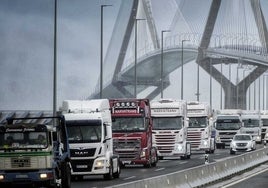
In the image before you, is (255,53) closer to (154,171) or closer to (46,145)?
(154,171)

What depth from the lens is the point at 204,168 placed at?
31344 millimetres

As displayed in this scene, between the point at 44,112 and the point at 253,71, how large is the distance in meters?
108

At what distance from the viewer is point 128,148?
138 ft

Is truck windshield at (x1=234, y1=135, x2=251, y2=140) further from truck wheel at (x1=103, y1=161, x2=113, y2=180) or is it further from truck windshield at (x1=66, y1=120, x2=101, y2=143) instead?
truck windshield at (x1=66, y1=120, x2=101, y2=143)

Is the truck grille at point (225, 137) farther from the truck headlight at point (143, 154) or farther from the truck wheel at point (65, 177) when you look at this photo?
the truck wheel at point (65, 177)

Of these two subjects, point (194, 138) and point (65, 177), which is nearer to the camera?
point (65, 177)

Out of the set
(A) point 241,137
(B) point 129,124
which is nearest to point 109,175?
(B) point 129,124

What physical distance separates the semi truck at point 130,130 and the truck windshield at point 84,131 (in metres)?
7.09

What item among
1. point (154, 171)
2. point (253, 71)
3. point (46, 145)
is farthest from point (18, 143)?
point (253, 71)

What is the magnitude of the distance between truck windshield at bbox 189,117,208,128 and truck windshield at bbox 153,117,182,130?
32.3 feet

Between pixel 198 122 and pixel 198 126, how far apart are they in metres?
0.29

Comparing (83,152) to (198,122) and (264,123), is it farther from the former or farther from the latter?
(264,123)

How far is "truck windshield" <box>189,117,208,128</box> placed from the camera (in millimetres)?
60969

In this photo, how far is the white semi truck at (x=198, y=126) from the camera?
6100 cm
